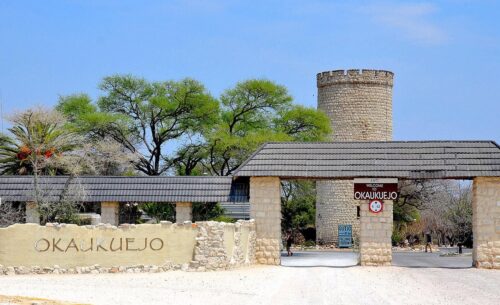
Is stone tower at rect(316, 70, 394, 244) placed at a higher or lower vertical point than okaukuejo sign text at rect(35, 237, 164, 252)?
higher

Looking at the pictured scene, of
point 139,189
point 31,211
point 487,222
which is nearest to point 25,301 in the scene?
point 139,189

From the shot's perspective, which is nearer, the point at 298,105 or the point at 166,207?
the point at 166,207

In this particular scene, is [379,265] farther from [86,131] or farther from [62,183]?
[86,131]

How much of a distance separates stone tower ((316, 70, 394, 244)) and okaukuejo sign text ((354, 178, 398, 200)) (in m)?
29.3

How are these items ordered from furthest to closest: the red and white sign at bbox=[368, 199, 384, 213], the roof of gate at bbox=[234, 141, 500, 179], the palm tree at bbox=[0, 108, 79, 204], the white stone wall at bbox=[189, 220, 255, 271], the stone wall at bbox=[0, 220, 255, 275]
A: the palm tree at bbox=[0, 108, 79, 204] → the red and white sign at bbox=[368, 199, 384, 213] → the roof of gate at bbox=[234, 141, 500, 179] → the white stone wall at bbox=[189, 220, 255, 271] → the stone wall at bbox=[0, 220, 255, 275]

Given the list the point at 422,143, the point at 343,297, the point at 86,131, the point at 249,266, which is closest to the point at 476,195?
the point at 422,143

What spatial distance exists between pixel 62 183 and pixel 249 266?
A: 26.7 feet

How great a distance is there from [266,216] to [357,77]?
30505mm

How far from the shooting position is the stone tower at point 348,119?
5988cm

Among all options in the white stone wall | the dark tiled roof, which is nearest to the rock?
the white stone wall

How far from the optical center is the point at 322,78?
61.0 meters

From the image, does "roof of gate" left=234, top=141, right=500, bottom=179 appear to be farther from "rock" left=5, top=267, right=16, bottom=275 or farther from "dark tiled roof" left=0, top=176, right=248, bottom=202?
"rock" left=5, top=267, right=16, bottom=275

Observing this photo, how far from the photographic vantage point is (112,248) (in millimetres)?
27031

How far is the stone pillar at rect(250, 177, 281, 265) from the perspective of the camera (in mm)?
30688
